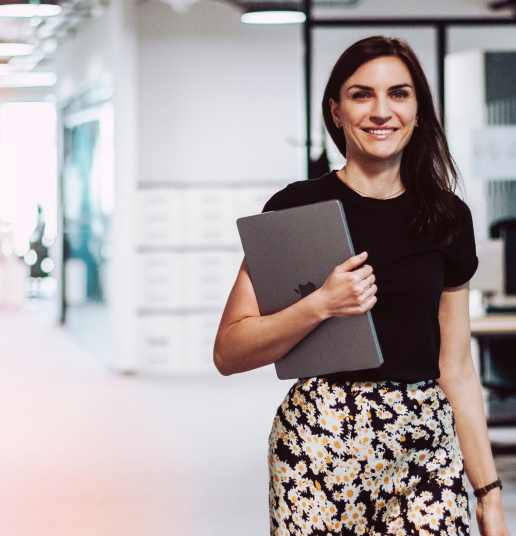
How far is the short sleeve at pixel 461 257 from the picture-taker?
147cm

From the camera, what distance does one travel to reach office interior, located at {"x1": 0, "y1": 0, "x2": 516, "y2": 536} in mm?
4117

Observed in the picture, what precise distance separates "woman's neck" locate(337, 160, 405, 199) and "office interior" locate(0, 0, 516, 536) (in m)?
1.96

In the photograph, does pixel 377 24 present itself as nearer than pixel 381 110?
No

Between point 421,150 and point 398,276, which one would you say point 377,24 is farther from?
point 398,276

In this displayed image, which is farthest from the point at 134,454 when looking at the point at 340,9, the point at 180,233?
the point at 340,9

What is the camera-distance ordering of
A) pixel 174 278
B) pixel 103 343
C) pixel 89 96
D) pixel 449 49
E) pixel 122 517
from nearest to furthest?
pixel 122 517 < pixel 449 49 < pixel 174 278 < pixel 103 343 < pixel 89 96

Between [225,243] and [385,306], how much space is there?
5.87 metres

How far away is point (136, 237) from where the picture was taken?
7.24 m

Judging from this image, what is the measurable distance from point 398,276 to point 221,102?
20.1 ft

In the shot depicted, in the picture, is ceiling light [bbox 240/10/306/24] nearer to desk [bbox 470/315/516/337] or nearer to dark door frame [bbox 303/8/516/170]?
dark door frame [bbox 303/8/516/170]

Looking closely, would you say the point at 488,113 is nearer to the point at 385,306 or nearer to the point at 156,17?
the point at 156,17

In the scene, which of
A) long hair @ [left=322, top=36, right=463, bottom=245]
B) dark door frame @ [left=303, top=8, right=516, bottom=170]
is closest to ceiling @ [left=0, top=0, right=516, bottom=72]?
dark door frame @ [left=303, top=8, right=516, bottom=170]

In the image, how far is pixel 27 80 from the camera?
1480 cm

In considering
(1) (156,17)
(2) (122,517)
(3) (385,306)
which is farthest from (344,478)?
(1) (156,17)
